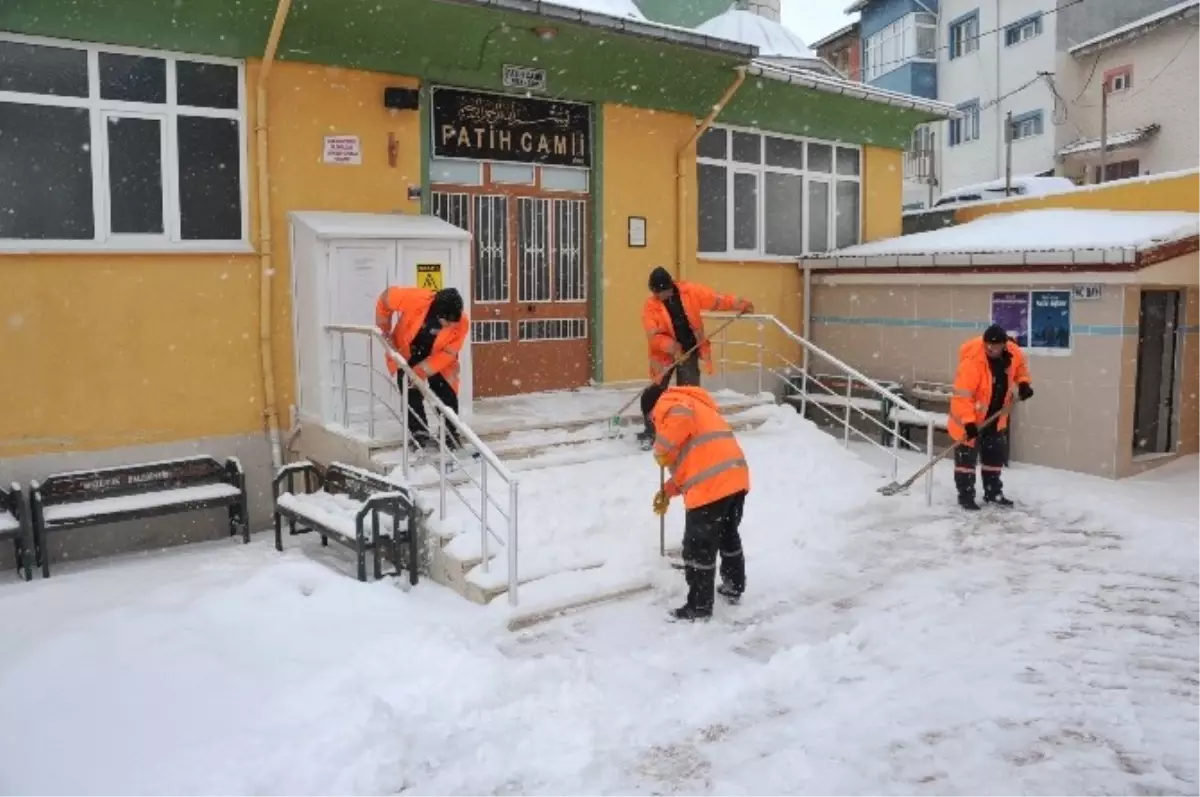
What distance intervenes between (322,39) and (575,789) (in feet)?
24.8

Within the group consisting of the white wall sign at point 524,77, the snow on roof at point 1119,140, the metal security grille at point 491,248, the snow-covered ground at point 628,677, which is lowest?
the snow-covered ground at point 628,677

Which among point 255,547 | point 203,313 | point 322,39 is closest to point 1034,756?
point 255,547

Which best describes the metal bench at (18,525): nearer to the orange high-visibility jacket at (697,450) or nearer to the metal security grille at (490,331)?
the metal security grille at (490,331)

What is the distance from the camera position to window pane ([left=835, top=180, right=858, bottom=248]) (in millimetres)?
14531

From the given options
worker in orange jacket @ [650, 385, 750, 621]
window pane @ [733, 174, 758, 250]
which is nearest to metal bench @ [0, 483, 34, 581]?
worker in orange jacket @ [650, 385, 750, 621]

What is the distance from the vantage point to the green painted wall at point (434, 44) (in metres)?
8.19

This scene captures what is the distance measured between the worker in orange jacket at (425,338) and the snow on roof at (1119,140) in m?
23.2

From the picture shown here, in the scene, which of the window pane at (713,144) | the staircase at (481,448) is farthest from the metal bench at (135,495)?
the window pane at (713,144)

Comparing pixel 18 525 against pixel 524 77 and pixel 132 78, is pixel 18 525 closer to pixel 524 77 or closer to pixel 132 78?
pixel 132 78

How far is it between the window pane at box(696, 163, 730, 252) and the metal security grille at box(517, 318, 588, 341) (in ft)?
7.43

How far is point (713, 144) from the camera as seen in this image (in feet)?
41.7

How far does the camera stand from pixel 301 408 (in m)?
9.19

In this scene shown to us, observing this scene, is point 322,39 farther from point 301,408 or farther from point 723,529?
point 723,529

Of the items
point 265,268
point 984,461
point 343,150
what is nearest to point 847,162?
point 984,461
